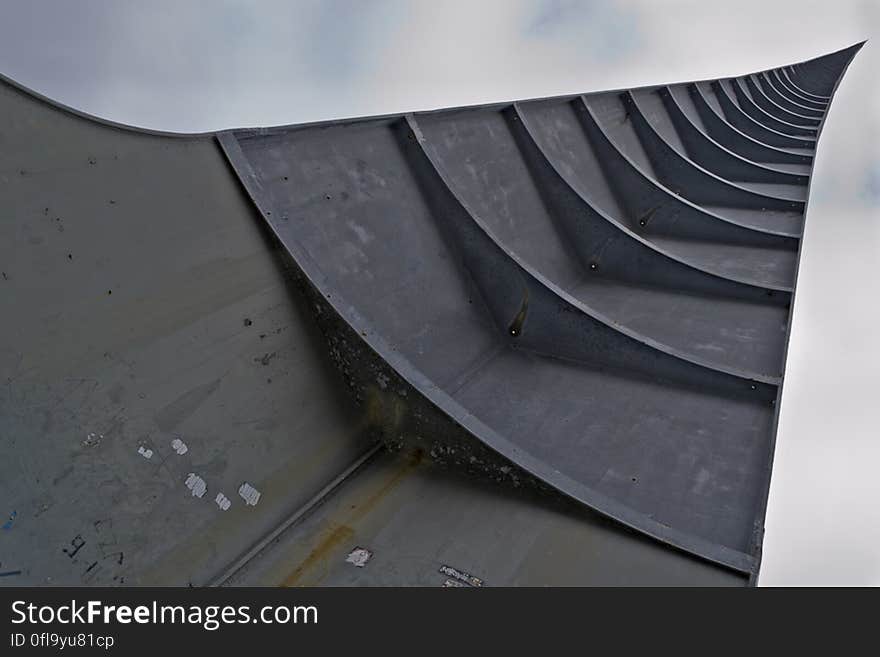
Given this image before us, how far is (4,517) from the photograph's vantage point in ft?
6.51

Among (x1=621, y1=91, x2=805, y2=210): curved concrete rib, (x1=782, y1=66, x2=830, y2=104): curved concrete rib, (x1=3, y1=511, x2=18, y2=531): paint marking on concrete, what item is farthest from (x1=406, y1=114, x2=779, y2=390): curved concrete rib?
(x1=782, y1=66, x2=830, y2=104): curved concrete rib

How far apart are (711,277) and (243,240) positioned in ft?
16.4

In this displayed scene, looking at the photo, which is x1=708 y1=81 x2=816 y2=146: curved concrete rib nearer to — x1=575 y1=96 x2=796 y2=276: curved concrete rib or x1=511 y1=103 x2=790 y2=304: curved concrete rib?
x1=575 y1=96 x2=796 y2=276: curved concrete rib

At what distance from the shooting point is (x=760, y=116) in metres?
17.4

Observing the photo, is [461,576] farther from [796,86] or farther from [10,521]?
[796,86]

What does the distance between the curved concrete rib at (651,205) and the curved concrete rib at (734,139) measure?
22.9 ft

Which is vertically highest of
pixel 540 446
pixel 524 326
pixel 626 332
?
pixel 626 332

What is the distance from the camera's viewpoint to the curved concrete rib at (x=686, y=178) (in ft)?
29.5

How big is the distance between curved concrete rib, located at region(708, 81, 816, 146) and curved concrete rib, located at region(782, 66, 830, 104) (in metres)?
13.3

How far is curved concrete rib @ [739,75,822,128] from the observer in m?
19.1

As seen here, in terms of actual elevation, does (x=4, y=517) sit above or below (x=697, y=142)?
below

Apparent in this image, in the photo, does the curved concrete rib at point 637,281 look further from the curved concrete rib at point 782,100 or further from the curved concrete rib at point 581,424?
the curved concrete rib at point 782,100
